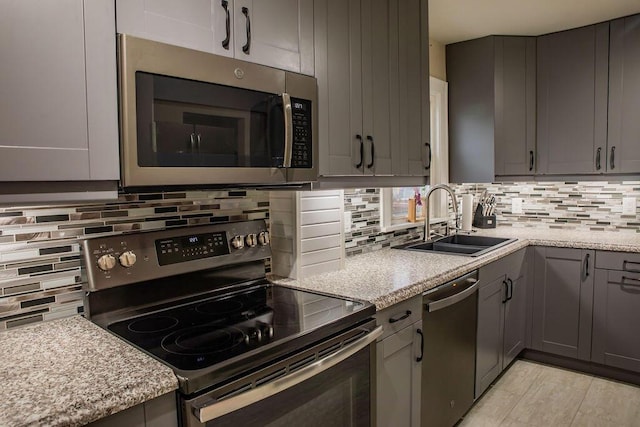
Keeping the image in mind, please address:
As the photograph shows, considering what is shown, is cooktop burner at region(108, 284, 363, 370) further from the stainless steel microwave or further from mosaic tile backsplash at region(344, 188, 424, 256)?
mosaic tile backsplash at region(344, 188, 424, 256)

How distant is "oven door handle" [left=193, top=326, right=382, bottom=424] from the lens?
1.04 meters

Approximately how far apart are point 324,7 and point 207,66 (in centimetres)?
67

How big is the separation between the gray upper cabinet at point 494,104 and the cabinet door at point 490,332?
3.47 feet

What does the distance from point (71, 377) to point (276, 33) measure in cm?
119

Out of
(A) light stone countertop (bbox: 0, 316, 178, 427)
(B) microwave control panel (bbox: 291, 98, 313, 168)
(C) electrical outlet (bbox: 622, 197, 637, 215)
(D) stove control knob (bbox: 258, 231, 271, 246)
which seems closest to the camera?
(A) light stone countertop (bbox: 0, 316, 178, 427)

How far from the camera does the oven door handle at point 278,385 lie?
40.8 inches

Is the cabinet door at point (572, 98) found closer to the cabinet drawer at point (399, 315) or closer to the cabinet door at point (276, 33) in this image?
the cabinet drawer at point (399, 315)

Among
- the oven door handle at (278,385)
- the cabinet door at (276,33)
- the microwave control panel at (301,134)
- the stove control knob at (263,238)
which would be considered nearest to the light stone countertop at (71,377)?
the oven door handle at (278,385)

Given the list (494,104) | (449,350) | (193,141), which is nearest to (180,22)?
(193,141)

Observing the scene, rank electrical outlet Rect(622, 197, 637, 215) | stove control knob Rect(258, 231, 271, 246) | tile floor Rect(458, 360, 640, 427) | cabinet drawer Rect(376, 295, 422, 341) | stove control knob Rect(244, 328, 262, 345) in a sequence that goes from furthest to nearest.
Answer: electrical outlet Rect(622, 197, 637, 215), tile floor Rect(458, 360, 640, 427), stove control knob Rect(258, 231, 271, 246), cabinet drawer Rect(376, 295, 422, 341), stove control knob Rect(244, 328, 262, 345)

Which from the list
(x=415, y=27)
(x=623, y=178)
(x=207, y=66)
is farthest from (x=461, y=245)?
(x=207, y=66)

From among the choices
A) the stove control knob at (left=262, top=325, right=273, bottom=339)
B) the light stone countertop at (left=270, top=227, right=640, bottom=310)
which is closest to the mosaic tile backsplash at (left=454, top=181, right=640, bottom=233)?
the light stone countertop at (left=270, top=227, right=640, bottom=310)

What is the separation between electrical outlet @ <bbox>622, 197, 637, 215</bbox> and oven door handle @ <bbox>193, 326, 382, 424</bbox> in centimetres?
272

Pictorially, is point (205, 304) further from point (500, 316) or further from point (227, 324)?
point (500, 316)
